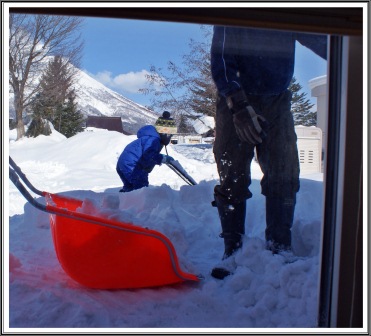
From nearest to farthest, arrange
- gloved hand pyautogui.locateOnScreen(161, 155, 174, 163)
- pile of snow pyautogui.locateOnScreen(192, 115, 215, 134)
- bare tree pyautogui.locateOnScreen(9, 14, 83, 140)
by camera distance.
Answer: bare tree pyautogui.locateOnScreen(9, 14, 83, 140) < pile of snow pyautogui.locateOnScreen(192, 115, 215, 134) < gloved hand pyautogui.locateOnScreen(161, 155, 174, 163)

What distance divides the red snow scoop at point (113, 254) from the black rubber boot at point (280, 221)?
59cm

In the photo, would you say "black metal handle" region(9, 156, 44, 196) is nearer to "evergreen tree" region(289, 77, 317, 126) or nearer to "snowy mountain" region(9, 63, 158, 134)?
"snowy mountain" region(9, 63, 158, 134)

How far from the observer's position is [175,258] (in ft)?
8.91

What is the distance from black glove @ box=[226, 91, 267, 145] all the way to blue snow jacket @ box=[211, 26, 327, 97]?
0.16 feet

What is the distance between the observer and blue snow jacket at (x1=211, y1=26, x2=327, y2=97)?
199cm

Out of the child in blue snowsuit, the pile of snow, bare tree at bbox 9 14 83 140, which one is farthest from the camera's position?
the child in blue snowsuit

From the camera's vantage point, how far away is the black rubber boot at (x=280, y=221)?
3037 mm

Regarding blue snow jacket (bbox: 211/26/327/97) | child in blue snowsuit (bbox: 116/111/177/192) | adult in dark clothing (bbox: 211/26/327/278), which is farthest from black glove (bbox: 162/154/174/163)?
blue snow jacket (bbox: 211/26/327/97)

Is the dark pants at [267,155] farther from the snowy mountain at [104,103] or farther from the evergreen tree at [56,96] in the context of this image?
the evergreen tree at [56,96]

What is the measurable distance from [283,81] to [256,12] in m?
1.60

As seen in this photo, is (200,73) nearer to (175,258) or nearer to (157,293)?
(175,258)

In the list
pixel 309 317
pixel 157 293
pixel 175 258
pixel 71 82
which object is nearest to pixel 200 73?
pixel 71 82

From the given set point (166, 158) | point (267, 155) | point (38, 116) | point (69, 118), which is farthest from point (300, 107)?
point (166, 158)

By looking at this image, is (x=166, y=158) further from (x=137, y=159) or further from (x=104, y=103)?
(x=104, y=103)
